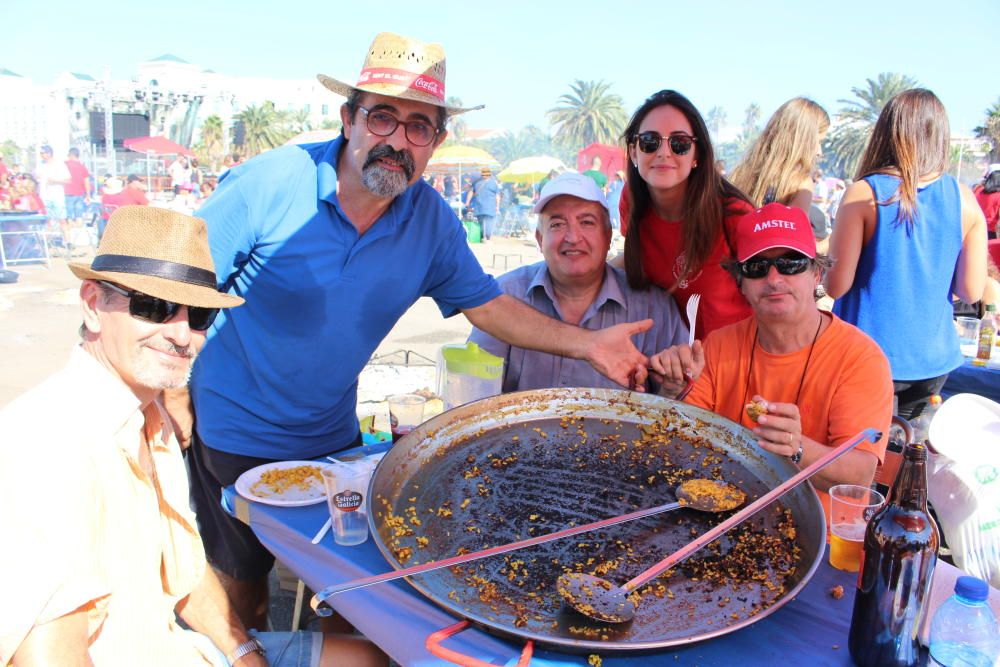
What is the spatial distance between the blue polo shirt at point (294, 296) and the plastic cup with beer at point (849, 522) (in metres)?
1.71

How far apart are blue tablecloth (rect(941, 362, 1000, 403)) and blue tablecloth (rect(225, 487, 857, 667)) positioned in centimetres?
317

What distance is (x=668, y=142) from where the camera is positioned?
309 cm

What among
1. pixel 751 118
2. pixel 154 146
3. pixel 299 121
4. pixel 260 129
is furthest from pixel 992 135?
pixel 751 118

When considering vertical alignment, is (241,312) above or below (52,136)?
above

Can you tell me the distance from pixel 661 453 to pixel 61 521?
1556mm

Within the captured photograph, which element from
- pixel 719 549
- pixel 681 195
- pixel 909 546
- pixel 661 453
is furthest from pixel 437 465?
pixel 681 195

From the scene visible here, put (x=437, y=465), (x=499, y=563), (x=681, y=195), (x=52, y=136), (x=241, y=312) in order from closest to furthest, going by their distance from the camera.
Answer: (x=499, y=563) < (x=437, y=465) < (x=241, y=312) < (x=681, y=195) < (x=52, y=136)

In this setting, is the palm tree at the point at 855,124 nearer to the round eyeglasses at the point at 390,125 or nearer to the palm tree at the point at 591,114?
the palm tree at the point at 591,114

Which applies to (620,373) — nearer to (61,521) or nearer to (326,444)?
(326,444)

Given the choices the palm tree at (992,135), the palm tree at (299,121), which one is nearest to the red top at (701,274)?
the palm tree at (992,135)

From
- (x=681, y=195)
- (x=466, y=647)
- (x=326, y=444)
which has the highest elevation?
(x=681, y=195)

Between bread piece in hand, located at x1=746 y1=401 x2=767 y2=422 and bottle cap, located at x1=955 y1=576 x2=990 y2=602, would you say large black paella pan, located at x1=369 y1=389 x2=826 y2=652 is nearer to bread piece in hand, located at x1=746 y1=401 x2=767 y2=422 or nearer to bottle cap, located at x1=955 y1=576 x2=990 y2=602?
bread piece in hand, located at x1=746 y1=401 x2=767 y2=422

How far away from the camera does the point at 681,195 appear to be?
319cm

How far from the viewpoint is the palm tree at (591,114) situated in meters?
83.9
